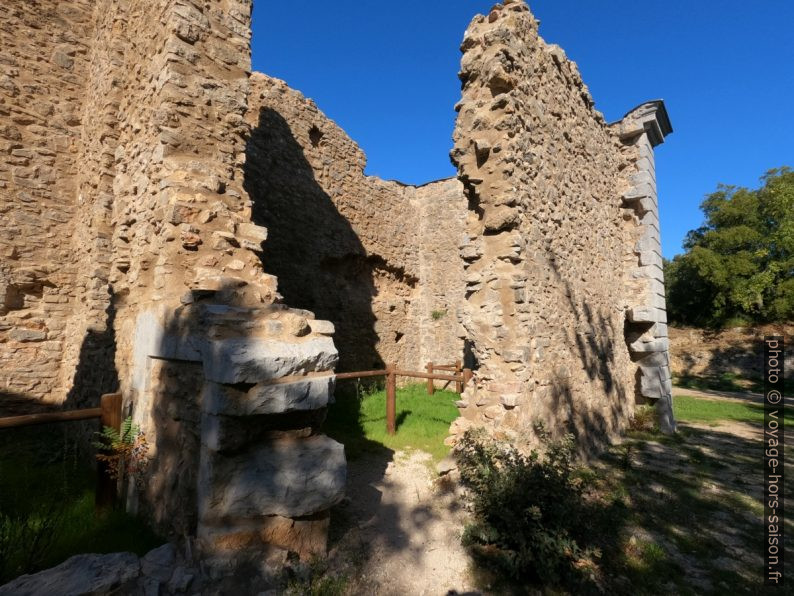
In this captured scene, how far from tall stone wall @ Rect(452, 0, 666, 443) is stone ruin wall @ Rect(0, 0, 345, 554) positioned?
7.14ft

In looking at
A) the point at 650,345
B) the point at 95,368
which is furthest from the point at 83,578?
the point at 650,345

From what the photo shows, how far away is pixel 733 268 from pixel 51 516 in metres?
27.0

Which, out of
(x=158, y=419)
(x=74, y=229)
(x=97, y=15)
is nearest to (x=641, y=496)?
(x=158, y=419)

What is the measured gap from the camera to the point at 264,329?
2697 mm

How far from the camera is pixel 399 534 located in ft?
10.4

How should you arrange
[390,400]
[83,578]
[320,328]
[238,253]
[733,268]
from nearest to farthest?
[83,578] < [320,328] < [238,253] < [390,400] < [733,268]

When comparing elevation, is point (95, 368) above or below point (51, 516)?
above

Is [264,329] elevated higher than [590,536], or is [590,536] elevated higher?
[264,329]

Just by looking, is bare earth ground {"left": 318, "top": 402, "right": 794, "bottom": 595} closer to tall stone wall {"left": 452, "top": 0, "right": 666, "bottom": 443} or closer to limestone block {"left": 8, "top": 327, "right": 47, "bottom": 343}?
tall stone wall {"left": 452, "top": 0, "right": 666, "bottom": 443}

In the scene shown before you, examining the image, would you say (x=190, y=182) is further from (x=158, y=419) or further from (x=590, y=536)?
(x=590, y=536)

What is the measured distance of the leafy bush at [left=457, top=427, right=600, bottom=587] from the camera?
106 inches

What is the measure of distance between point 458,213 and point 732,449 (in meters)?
9.11

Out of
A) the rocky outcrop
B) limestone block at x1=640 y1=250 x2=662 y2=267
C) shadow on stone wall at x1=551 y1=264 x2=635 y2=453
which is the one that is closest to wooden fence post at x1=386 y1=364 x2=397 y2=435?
shadow on stone wall at x1=551 y1=264 x2=635 y2=453

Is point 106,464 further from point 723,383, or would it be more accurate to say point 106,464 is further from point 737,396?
point 723,383
